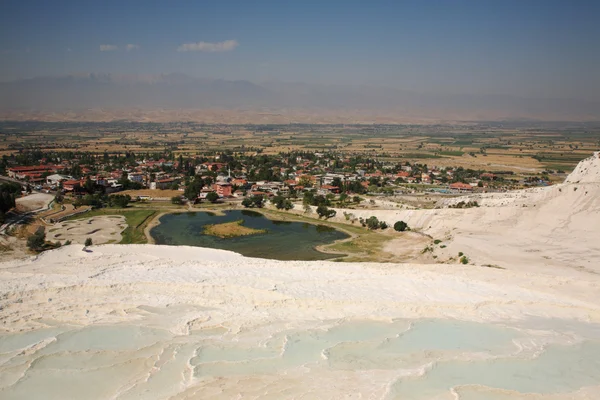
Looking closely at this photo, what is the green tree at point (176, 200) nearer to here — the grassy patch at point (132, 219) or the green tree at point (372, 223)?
the grassy patch at point (132, 219)

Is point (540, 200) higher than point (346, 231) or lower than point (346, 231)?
higher

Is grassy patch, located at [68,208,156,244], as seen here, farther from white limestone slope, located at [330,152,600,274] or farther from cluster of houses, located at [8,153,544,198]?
white limestone slope, located at [330,152,600,274]

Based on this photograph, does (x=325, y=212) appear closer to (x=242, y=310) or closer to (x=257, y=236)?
(x=257, y=236)

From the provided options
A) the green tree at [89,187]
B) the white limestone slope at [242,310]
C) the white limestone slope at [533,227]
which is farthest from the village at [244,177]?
the white limestone slope at [242,310]

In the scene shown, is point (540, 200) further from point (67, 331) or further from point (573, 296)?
point (67, 331)

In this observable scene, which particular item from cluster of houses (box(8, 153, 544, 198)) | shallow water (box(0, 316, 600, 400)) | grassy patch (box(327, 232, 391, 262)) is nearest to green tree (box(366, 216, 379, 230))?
grassy patch (box(327, 232, 391, 262))

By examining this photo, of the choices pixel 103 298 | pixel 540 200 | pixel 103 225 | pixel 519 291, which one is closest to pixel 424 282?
pixel 519 291
